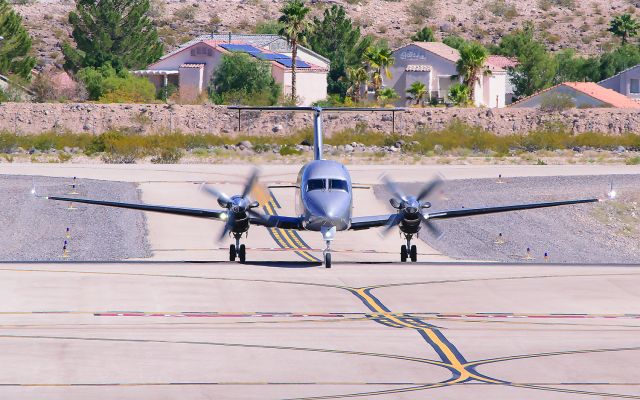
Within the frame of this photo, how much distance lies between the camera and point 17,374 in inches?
856

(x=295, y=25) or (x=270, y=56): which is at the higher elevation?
(x=295, y=25)

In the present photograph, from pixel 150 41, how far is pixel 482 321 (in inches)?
4486

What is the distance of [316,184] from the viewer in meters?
38.5

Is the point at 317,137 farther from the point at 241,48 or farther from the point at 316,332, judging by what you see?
the point at 241,48

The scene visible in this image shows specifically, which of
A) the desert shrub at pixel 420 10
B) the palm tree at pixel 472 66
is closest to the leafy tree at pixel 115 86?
the palm tree at pixel 472 66

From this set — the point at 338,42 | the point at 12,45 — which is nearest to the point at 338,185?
the point at 12,45

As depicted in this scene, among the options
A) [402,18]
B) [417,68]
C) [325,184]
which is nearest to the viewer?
[325,184]

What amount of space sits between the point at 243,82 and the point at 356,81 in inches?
531

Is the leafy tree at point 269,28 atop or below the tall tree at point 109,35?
atop

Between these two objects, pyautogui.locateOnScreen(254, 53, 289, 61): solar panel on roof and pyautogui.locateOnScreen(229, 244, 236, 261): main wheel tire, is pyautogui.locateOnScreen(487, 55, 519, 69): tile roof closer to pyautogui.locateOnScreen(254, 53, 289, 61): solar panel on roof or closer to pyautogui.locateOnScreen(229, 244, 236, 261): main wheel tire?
pyautogui.locateOnScreen(254, 53, 289, 61): solar panel on roof

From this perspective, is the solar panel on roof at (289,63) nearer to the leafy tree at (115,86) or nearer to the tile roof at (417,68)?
the tile roof at (417,68)

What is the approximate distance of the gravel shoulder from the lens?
51.8 m

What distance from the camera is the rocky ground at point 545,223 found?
189ft

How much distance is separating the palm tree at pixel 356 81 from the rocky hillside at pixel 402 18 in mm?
44291
